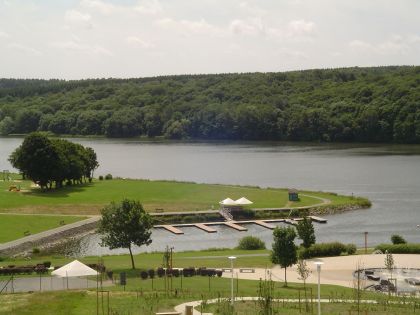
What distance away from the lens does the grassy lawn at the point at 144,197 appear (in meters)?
76.1

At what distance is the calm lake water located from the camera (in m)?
66.4

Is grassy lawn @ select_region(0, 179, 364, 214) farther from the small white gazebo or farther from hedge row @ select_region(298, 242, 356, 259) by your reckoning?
the small white gazebo

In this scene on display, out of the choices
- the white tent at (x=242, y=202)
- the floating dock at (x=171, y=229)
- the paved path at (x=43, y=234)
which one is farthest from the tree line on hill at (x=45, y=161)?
the white tent at (x=242, y=202)

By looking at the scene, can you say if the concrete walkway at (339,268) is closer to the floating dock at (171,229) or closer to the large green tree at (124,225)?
the large green tree at (124,225)

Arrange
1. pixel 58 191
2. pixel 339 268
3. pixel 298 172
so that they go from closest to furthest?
pixel 339 268, pixel 58 191, pixel 298 172

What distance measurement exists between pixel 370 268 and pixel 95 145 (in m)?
157

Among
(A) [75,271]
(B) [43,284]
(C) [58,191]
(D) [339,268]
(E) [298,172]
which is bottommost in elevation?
(D) [339,268]

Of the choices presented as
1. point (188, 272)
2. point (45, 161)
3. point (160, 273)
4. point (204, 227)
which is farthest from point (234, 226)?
point (160, 273)

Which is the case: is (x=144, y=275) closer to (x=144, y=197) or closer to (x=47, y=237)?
(x=47, y=237)

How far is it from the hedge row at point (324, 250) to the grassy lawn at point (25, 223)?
2441cm

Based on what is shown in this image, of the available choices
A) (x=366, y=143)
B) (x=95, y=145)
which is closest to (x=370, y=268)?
(x=366, y=143)

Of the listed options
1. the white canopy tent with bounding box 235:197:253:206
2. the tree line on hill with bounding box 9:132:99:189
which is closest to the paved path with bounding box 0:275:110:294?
the white canopy tent with bounding box 235:197:253:206

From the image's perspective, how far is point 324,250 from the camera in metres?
49.7

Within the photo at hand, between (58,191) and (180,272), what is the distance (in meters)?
48.7
